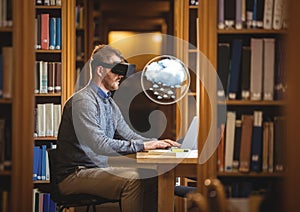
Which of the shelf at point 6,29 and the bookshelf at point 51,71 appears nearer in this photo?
the shelf at point 6,29

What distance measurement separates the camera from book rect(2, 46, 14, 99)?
298 centimetres

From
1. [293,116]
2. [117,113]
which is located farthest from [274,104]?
[117,113]

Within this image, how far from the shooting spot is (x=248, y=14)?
10.5 feet

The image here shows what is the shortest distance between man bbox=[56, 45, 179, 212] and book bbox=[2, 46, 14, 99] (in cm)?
146

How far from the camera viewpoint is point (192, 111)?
619 centimetres

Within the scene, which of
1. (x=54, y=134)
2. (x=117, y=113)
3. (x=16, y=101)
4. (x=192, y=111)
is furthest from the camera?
(x=192, y=111)

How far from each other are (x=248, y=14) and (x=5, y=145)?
1283 mm

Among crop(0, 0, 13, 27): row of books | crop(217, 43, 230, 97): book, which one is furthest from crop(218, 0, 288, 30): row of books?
crop(0, 0, 13, 27): row of books

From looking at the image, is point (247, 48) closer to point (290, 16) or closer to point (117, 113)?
point (290, 16)

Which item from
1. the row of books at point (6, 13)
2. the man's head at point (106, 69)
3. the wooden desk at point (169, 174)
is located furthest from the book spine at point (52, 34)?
the row of books at point (6, 13)

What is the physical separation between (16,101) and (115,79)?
1.86 metres

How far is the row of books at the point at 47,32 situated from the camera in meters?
5.40

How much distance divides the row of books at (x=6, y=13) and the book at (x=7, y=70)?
108 millimetres

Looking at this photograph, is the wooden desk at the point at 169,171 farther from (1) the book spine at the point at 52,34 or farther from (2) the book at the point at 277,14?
(1) the book spine at the point at 52,34
